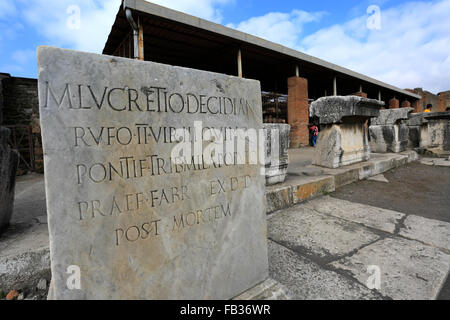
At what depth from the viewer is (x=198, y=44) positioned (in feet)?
21.6

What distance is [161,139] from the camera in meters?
0.89

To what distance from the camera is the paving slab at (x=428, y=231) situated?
1578 mm

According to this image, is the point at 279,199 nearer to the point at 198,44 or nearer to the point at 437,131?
the point at 198,44

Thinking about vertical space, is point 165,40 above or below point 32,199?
above

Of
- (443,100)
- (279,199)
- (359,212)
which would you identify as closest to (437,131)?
(359,212)

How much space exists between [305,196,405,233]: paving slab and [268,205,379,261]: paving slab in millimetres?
134

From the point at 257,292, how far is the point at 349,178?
2.72m

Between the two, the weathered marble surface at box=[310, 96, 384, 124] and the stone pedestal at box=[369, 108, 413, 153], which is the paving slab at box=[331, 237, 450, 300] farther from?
the stone pedestal at box=[369, 108, 413, 153]

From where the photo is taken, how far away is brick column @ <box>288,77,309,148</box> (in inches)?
331

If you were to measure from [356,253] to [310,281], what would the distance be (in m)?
0.50
